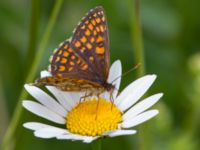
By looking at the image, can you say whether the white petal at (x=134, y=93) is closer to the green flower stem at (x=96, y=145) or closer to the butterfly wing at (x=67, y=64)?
the butterfly wing at (x=67, y=64)

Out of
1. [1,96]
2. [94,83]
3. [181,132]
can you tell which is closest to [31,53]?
[94,83]

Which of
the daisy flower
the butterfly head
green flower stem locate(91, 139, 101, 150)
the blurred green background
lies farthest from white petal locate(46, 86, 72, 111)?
the blurred green background

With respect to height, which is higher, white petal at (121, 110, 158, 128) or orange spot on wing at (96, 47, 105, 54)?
orange spot on wing at (96, 47, 105, 54)

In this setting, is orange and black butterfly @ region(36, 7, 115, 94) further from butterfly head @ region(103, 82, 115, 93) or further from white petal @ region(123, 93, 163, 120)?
white petal @ region(123, 93, 163, 120)

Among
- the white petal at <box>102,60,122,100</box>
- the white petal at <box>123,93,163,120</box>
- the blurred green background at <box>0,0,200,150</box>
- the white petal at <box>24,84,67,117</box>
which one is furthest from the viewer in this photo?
the blurred green background at <box>0,0,200,150</box>

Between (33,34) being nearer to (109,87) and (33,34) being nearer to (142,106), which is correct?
(109,87)

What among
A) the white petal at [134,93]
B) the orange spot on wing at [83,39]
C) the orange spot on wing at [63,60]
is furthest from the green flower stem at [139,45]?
the orange spot on wing at [63,60]
